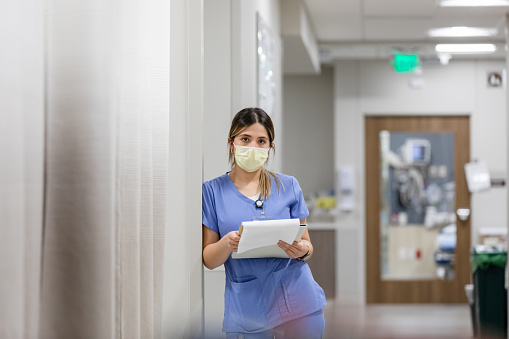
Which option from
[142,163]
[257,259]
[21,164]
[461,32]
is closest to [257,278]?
[257,259]

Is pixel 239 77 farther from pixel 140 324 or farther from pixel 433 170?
pixel 433 170

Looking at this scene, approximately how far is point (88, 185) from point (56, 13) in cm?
35

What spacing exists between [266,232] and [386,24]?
385 centimetres

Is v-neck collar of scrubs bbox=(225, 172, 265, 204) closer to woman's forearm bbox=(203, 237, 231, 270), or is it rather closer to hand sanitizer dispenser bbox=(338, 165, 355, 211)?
woman's forearm bbox=(203, 237, 231, 270)

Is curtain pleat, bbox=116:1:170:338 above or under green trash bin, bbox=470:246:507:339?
above

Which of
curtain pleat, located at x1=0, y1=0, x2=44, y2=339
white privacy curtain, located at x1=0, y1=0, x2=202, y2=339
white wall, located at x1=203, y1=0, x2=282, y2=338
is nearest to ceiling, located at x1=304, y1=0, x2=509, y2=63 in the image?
white wall, located at x1=203, y1=0, x2=282, y2=338

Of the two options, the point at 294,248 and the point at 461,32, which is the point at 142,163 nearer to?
the point at 294,248

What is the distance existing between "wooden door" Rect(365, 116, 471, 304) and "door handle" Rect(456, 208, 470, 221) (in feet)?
0.14

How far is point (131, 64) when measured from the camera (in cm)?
148

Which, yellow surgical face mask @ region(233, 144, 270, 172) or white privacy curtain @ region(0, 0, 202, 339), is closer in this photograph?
white privacy curtain @ region(0, 0, 202, 339)

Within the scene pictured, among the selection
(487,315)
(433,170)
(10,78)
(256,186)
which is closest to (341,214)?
(433,170)

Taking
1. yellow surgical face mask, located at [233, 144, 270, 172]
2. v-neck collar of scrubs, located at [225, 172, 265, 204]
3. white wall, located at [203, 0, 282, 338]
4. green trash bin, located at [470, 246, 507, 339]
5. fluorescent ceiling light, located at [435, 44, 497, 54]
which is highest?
fluorescent ceiling light, located at [435, 44, 497, 54]

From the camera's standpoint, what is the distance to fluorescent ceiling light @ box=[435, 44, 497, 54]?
6.08 metres

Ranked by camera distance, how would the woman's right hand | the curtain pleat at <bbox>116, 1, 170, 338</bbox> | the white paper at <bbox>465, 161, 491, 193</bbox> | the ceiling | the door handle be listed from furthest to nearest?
the door handle → the white paper at <bbox>465, 161, 491, 193</bbox> → the ceiling → the woman's right hand → the curtain pleat at <bbox>116, 1, 170, 338</bbox>
